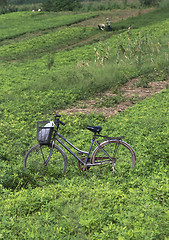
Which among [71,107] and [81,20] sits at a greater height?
[81,20]

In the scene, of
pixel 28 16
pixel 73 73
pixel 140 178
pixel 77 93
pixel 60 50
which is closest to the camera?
pixel 140 178

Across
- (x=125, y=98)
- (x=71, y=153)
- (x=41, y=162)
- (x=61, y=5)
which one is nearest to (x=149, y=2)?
(x=61, y=5)

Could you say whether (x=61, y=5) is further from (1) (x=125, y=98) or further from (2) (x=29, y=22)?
(1) (x=125, y=98)

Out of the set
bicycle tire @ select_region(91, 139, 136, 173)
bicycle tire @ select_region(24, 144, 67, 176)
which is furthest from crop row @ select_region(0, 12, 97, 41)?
bicycle tire @ select_region(91, 139, 136, 173)

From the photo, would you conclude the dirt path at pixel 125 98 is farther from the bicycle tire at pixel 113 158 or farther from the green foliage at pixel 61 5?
the green foliage at pixel 61 5

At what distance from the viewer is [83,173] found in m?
6.05

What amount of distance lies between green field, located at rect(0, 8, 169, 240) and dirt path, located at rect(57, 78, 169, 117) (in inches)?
15.2

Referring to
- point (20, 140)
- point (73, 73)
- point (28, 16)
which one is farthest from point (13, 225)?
point (28, 16)

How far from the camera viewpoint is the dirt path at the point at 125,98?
10609 millimetres

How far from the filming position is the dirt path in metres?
10.6

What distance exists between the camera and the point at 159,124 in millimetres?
7887

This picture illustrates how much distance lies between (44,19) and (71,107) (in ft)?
113

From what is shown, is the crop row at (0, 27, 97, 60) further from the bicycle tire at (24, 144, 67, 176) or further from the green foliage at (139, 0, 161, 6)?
the bicycle tire at (24, 144, 67, 176)

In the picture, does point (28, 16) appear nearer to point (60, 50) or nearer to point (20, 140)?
point (60, 50)
